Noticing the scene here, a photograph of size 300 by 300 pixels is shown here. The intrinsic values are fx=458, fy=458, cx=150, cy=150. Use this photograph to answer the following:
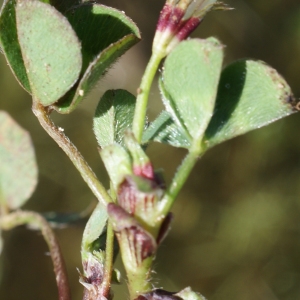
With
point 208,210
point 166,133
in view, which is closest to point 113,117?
point 166,133

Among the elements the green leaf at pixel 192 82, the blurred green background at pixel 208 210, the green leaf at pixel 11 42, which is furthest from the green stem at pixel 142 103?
the blurred green background at pixel 208 210

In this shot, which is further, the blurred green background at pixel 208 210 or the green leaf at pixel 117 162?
the blurred green background at pixel 208 210

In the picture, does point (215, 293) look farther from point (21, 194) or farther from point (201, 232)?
point (21, 194)

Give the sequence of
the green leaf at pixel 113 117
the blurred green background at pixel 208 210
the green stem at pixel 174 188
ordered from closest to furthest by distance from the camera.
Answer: the green stem at pixel 174 188
the green leaf at pixel 113 117
the blurred green background at pixel 208 210

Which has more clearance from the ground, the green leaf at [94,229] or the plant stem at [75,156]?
the plant stem at [75,156]

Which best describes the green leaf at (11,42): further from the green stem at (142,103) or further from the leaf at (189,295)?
the leaf at (189,295)

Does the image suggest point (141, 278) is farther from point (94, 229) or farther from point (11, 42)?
point (11, 42)

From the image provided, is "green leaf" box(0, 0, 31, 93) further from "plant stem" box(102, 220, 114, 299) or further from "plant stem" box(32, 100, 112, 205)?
"plant stem" box(102, 220, 114, 299)

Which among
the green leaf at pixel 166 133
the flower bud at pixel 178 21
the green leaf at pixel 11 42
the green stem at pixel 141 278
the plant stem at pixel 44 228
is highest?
the green leaf at pixel 11 42
